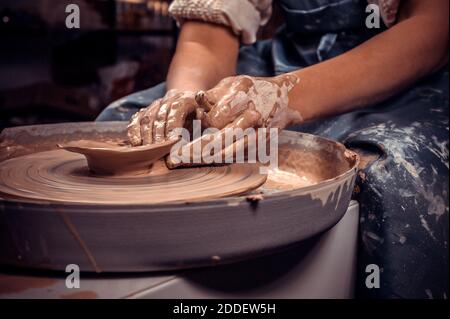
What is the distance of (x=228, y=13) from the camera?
60.4 inches

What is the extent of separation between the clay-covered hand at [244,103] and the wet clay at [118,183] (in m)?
0.09

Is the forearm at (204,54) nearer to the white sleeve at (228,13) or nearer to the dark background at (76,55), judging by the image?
the white sleeve at (228,13)

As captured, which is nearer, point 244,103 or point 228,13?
point 244,103

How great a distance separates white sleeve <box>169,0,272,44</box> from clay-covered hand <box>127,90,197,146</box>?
2.10 ft

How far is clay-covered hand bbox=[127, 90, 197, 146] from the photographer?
0.94 meters

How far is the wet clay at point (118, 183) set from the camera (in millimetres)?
801

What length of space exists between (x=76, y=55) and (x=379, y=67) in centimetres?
293

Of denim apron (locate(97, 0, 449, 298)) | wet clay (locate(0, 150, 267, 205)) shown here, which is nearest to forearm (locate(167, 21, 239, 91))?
denim apron (locate(97, 0, 449, 298))

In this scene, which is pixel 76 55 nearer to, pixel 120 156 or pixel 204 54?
pixel 204 54

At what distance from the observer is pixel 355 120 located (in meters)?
1.22

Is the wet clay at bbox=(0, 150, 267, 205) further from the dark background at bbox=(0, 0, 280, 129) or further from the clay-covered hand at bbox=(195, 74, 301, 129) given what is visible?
the dark background at bbox=(0, 0, 280, 129)

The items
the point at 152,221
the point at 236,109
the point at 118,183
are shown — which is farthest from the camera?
the point at 236,109

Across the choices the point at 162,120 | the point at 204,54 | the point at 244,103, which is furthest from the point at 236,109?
the point at 204,54

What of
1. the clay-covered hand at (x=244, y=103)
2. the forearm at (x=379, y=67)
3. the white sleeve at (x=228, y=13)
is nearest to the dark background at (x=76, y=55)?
the white sleeve at (x=228, y=13)
